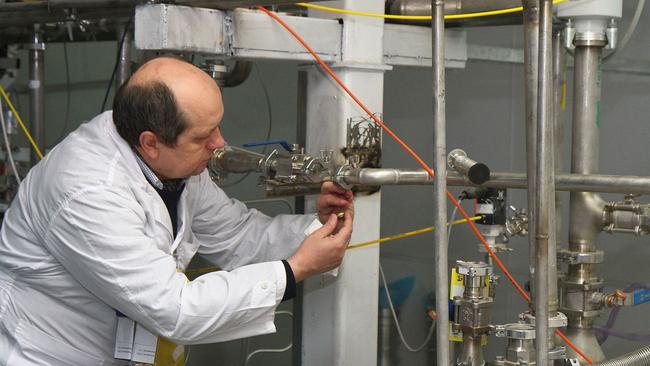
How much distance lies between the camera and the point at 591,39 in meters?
1.79

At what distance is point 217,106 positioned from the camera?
Result: 5.33 feet

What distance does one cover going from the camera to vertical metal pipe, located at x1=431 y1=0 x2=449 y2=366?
1.15 meters

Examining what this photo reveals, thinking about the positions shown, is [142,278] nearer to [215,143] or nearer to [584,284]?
[215,143]

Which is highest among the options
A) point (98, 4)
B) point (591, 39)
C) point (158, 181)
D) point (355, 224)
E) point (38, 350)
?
point (98, 4)

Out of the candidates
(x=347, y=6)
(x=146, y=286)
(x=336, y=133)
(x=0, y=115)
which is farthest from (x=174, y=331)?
(x=0, y=115)

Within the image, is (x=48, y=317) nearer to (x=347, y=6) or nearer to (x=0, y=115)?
(x=347, y=6)

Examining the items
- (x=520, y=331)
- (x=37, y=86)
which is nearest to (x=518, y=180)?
(x=520, y=331)

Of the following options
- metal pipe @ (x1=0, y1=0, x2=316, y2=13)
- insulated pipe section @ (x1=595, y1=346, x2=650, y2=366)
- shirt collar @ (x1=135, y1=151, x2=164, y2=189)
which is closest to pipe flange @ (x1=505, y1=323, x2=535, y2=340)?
insulated pipe section @ (x1=595, y1=346, x2=650, y2=366)

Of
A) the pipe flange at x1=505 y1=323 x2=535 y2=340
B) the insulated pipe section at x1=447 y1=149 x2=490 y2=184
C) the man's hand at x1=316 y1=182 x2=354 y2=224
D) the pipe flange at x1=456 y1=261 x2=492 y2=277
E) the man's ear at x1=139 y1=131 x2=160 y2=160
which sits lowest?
the pipe flange at x1=505 y1=323 x2=535 y2=340

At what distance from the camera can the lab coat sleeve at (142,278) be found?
1.50 meters

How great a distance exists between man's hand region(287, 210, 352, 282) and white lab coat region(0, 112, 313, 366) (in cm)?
5

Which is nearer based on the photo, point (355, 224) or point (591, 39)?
point (591, 39)

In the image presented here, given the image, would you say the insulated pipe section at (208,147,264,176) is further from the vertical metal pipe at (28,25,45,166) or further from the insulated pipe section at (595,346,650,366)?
the vertical metal pipe at (28,25,45,166)

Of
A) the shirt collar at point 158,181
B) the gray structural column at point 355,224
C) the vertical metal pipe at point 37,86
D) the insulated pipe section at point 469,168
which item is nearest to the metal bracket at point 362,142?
the gray structural column at point 355,224
